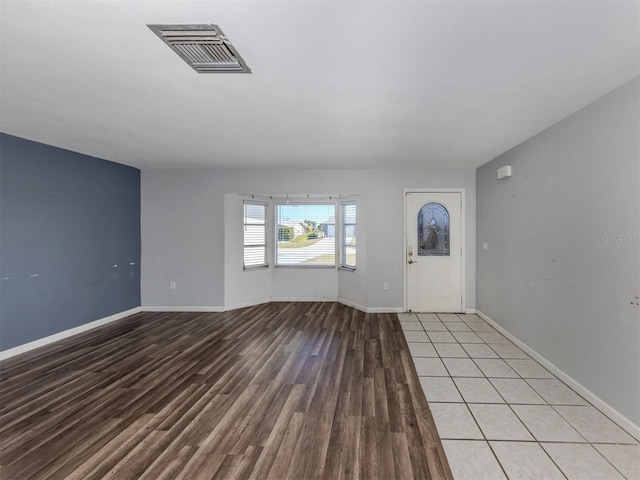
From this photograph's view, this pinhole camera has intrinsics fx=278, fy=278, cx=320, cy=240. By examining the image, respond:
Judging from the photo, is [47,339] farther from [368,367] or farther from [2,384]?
A: [368,367]

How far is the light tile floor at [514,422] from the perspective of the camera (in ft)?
5.49

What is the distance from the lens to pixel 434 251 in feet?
15.8

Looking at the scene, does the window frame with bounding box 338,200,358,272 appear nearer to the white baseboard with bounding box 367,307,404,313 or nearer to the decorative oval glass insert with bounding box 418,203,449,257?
the white baseboard with bounding box 367,307,404,313

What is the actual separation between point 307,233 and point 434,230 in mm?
2287

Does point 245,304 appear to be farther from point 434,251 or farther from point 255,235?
point 434,251

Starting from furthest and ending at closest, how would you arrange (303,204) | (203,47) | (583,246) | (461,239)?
(303,204), (461,239), (583,246), (203,47)

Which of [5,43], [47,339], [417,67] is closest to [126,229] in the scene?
[47,339]

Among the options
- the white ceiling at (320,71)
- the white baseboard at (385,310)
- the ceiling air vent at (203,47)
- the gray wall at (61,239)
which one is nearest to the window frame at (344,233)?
the white baseboard at (385,310)

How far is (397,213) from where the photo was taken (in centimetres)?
482

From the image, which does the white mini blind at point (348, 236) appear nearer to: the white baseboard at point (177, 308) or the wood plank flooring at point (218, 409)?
the wood plank flooring at point (218, 409)

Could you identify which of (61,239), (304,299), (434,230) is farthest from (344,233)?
(61,239)

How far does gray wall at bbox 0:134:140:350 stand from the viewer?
3.19 m

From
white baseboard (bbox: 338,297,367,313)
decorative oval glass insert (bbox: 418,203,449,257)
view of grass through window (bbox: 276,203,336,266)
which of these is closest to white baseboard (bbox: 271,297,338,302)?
white baseboard (bbox: 338,297,367,313)

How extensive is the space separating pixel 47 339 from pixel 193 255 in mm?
2088
